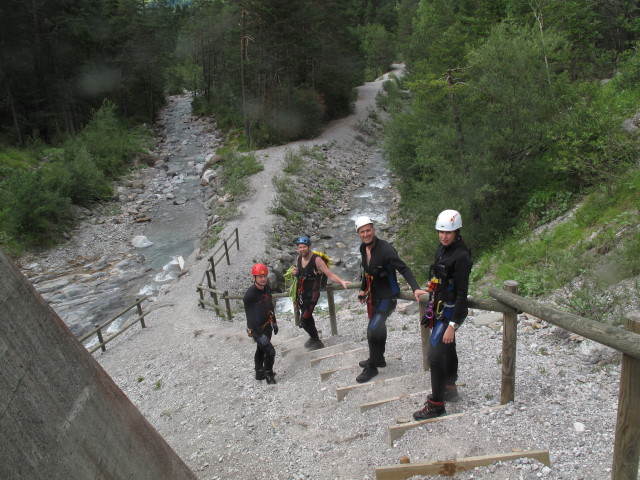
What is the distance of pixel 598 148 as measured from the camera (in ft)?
38.9

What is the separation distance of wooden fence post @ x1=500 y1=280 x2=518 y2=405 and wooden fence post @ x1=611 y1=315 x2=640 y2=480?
49.9 inches

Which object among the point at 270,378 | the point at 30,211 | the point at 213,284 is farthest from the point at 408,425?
the point at 30,211

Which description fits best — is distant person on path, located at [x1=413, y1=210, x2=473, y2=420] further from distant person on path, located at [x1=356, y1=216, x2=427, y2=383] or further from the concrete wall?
the concrete wall

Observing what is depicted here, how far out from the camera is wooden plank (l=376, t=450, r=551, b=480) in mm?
3355

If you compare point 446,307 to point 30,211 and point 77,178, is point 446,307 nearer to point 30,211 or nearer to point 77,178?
point 30,211

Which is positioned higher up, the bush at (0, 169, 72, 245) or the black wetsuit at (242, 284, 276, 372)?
the black wetsuit at (242, 284, 276, 372)

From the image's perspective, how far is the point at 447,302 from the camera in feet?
14.1

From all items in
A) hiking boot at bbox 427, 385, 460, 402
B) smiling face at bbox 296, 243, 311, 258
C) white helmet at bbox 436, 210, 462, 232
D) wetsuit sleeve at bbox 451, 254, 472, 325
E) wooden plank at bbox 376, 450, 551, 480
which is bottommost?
hiking boot at bbox 427, 385, 460, 402

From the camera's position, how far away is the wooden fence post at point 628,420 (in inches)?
105

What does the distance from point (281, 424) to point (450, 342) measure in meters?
2.38

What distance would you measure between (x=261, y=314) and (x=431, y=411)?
9.89 feet

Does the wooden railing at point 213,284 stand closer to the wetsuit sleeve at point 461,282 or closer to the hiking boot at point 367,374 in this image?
the hiking boot at point 367,374

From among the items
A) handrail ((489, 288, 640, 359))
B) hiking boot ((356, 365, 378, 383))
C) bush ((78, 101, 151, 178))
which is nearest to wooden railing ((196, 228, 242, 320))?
hiking boot ((356, 365, 378, 383))

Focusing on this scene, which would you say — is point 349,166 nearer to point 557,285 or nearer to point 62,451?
point 557,285
